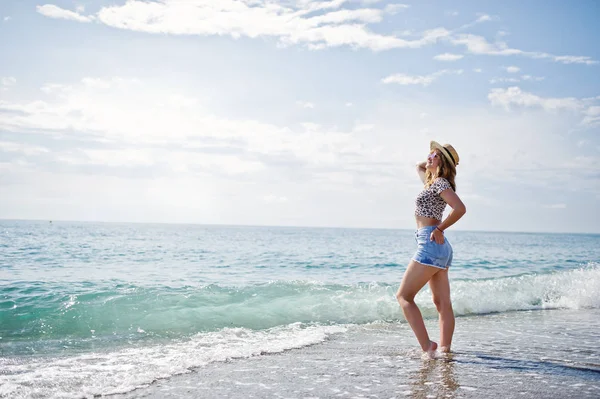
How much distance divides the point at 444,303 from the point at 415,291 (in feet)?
1.35

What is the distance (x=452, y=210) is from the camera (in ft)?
16.8

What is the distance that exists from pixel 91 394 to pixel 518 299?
31.8ft

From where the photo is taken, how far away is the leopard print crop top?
5.34 meters

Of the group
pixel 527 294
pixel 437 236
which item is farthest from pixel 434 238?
pixel 527 294

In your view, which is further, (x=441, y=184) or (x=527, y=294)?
(x=527, y=294)

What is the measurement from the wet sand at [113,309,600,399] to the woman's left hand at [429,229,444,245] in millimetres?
1292

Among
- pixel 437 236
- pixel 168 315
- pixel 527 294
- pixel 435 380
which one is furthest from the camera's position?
pixel 527 294

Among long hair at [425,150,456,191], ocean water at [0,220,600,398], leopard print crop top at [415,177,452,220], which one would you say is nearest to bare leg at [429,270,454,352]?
leopard print crop top at [415,177,452,220]

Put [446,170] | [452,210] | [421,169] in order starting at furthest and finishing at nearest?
[421,169] < [446,170] < [452,210]

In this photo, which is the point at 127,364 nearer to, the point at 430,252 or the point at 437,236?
the point at 430,252

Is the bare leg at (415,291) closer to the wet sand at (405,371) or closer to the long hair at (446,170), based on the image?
the wet sand at (405,371)

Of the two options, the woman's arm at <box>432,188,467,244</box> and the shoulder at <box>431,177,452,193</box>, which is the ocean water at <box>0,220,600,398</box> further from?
the shoulder at <box>431,177,452,193</box>

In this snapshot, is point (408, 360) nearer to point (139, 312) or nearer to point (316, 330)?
point (316, 330)

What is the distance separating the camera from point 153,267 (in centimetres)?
1694
